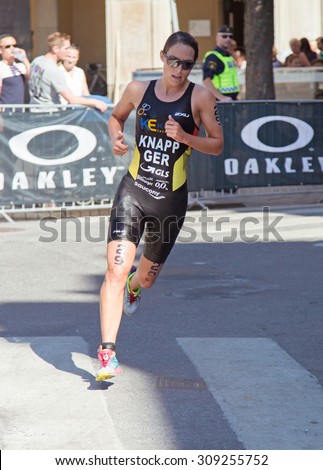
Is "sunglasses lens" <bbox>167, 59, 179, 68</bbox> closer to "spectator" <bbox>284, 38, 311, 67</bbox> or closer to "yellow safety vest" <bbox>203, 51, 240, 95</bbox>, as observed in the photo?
"yellow safety vest" <bbox>203, 51, 240, 95</bbox>

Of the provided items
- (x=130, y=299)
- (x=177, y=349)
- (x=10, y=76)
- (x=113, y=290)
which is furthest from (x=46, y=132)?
(x=113, y=290)

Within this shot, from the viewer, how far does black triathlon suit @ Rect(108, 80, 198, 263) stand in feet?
22.4

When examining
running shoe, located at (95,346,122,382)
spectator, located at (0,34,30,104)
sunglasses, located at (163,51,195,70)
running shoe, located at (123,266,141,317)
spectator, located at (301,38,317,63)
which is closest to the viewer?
running shoe, located at (95,346,122,382)

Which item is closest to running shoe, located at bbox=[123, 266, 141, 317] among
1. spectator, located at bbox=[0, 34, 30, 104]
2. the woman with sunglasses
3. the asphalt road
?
the asphalt road

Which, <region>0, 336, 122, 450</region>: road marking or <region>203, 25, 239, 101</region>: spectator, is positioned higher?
<region>203, 25, 239, 101</region>: spectator

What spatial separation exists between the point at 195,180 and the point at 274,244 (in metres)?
3.05

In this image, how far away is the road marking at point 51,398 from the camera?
550cm

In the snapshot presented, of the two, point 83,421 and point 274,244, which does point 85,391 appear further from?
point 274,244

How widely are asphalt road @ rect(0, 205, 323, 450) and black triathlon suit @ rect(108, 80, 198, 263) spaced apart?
876 millimetres

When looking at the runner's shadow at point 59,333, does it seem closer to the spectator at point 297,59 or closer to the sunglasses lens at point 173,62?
the sunglasses lens at point 173,62

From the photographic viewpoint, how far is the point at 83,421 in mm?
5801

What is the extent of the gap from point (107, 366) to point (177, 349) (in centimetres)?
107

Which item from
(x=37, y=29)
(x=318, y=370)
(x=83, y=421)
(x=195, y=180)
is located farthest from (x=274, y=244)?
(x=37, y=29)

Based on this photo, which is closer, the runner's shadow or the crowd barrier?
the runner's shadow
